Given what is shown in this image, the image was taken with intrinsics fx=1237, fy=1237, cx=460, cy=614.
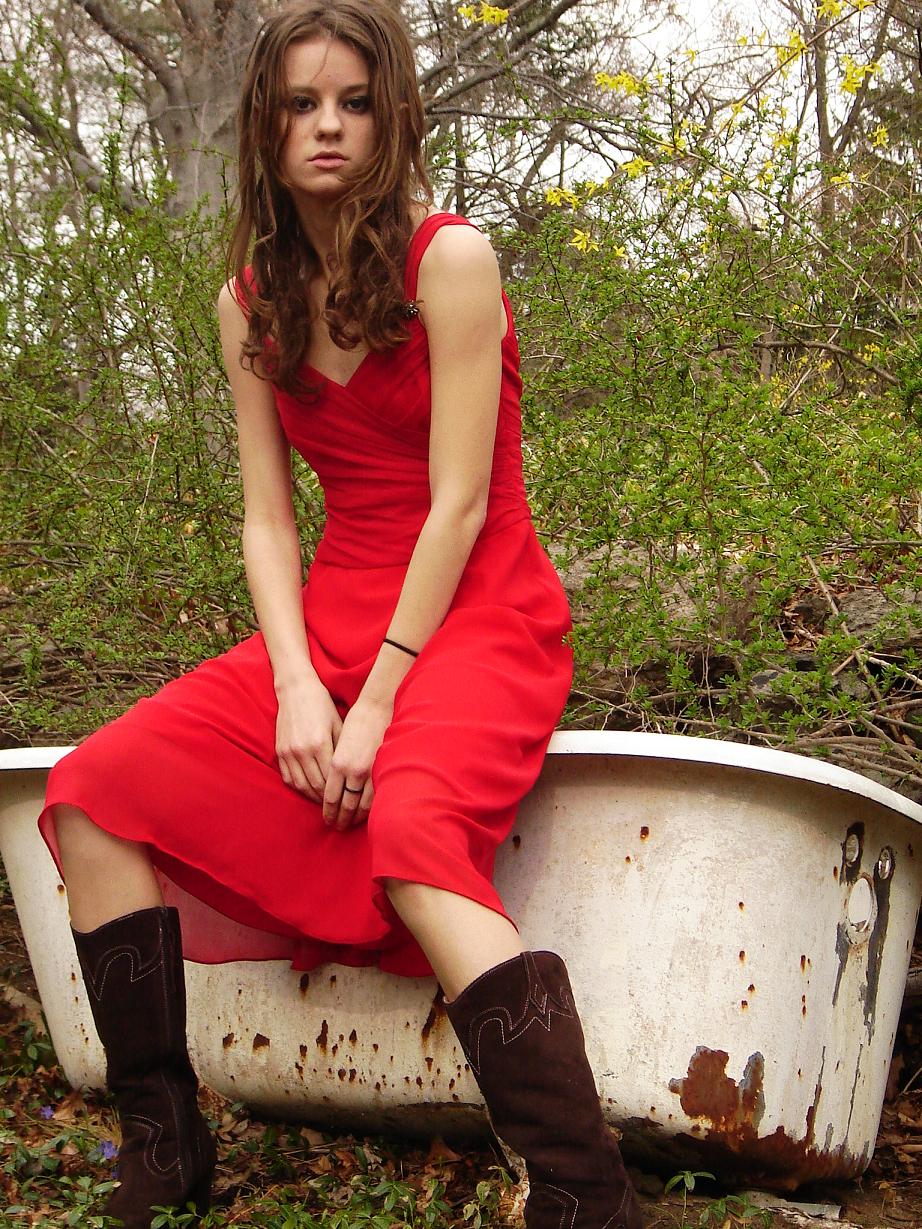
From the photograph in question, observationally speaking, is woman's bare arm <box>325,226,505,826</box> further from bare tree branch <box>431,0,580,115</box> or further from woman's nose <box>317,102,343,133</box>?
bare tree branch <box>431,0,580,115</box>

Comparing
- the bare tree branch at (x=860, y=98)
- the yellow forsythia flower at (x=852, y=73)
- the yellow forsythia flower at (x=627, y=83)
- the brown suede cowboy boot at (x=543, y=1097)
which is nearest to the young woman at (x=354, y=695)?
the brown suede cowboy boot at (x=543, y=1097)

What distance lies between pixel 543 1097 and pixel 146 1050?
1.86 ft

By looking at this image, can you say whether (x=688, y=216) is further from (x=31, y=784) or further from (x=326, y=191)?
(x=31, y=784)

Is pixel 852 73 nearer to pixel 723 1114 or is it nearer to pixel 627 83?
pixel 627 83

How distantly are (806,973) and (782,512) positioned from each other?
0.84 metres

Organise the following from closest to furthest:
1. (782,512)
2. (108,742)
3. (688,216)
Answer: (108,742) → (782,512) → (688,216)

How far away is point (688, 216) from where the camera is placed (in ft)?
10.1

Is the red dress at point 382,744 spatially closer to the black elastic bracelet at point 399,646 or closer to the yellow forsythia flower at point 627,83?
the black elastic bracelet at point 399,646

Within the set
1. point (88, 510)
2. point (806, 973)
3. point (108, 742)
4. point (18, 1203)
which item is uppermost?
point (88, 510)

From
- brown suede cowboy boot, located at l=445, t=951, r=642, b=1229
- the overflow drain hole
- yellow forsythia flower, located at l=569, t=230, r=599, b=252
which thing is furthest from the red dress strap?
yellow forsythia flower, located at l=569, t=230, r=599, b=252

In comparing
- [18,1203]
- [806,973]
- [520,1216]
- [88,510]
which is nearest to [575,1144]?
[520,1216]

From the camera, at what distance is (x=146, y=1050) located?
1655 millimetres

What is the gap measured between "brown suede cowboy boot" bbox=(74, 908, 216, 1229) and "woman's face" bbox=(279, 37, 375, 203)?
1089mm

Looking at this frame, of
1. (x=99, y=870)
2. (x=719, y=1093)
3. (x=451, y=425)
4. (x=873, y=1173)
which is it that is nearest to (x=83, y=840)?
(x=99, y=870)
